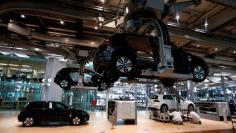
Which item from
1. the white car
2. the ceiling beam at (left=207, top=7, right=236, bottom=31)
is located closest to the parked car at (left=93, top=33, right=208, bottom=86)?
the ceiling beam at (left=207, top=7, right=236, bottom=31)

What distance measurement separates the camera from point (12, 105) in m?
14.4

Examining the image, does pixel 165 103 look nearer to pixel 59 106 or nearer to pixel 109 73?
pixel 59 106

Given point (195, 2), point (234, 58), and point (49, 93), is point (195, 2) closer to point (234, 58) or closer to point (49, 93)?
point (234, 58)

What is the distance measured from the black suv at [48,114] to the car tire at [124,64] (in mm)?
6710

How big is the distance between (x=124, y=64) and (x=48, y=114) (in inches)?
272

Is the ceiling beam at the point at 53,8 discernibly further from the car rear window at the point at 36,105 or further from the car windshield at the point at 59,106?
the car windshield at the point at 59,106

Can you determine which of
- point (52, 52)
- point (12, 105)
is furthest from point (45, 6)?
point (12, 105)

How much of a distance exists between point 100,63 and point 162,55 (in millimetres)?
1383

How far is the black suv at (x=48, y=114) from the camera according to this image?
8320 millimetres

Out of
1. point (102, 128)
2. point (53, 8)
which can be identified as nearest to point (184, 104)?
point (102, 128)

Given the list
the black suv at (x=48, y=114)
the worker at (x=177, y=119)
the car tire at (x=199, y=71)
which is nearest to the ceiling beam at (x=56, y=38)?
the black suv at (x=48, y=114)

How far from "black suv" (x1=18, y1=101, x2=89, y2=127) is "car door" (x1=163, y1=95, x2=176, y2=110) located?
643 cm

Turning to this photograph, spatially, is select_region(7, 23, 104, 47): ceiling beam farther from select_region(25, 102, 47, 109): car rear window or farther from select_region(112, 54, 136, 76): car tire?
select_region(112, 54, 136, 76): car tire

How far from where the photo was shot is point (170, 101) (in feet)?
42.0
